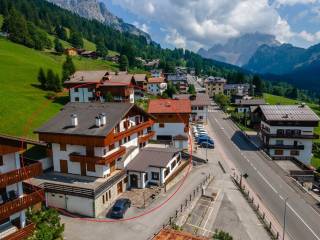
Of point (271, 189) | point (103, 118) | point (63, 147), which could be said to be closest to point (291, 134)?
point (271, 189)

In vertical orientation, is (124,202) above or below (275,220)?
above

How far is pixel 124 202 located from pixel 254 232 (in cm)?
1472

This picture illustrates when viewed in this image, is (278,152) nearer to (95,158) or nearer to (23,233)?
(95,158)

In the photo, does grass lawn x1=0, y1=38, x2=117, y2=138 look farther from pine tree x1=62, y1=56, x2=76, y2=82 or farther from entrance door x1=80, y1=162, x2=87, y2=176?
entrance door x1=80, y1=162, x2=87, y2=176

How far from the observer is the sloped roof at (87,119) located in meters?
36.0

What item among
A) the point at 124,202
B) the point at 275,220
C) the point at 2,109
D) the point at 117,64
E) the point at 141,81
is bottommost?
the point at 275,220

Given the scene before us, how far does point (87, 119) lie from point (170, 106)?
2748 centimetres

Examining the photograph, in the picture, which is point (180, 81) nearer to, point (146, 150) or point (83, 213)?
point (146, 150)

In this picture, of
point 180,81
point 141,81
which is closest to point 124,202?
point 141,81

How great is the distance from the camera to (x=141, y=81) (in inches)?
4082

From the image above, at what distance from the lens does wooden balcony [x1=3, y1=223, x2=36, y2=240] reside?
2283cm

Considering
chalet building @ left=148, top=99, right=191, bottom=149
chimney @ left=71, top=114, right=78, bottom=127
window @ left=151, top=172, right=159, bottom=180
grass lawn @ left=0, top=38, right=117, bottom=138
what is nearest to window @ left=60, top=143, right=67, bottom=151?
chimney @ left=71, top=114, right=78, bottom=127

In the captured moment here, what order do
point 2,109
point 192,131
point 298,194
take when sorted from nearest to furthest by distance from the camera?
point 298,194 < point 2,109 < point 192,131

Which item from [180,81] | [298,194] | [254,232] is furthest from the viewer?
[180,81]
